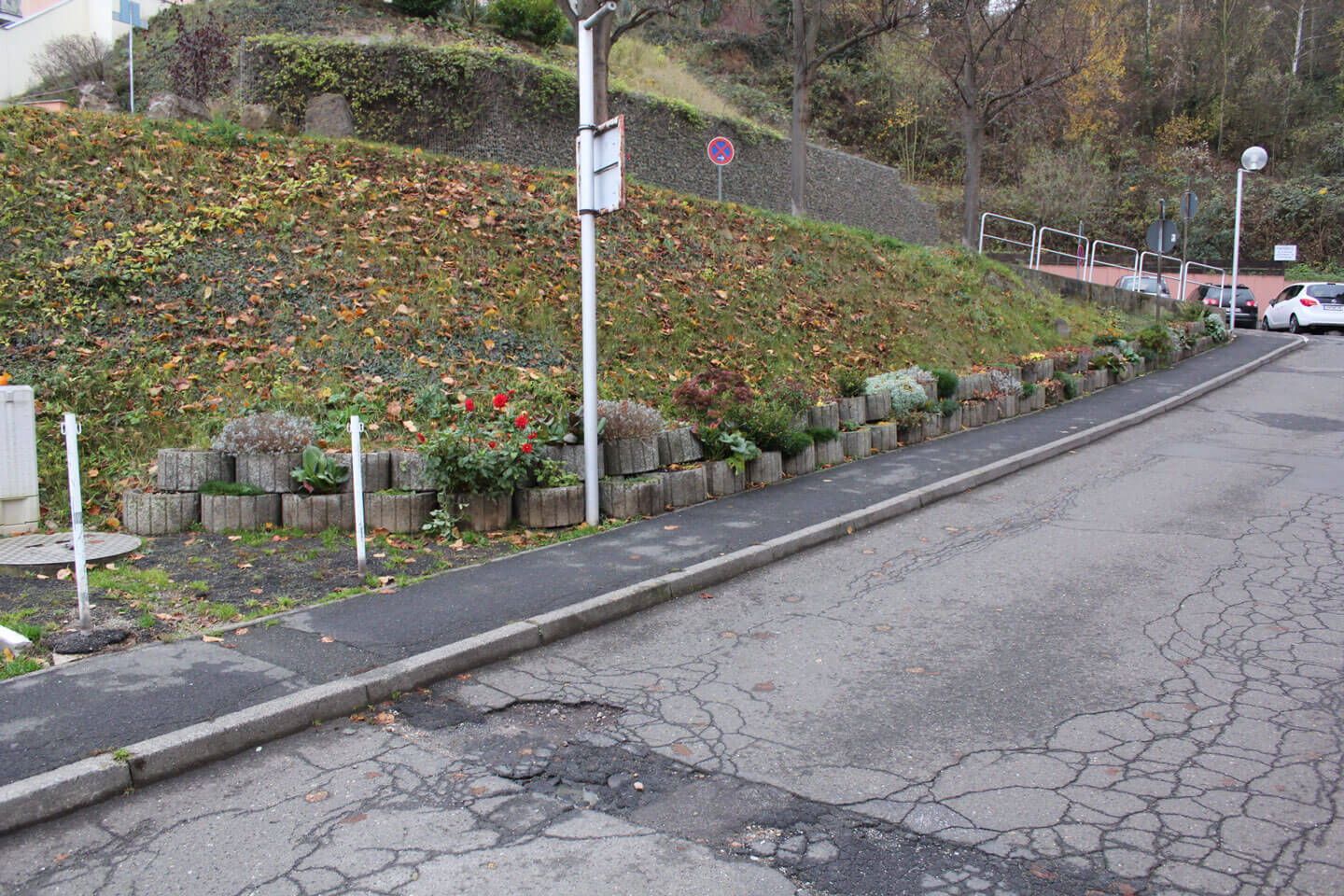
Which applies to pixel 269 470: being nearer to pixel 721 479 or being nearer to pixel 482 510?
pixel 482 510

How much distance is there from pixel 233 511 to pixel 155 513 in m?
0.61

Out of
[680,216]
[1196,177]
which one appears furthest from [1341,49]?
[680,216]

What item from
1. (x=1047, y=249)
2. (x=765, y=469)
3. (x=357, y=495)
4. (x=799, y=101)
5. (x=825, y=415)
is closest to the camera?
(x=357, y=495)

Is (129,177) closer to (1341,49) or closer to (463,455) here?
(463,455)

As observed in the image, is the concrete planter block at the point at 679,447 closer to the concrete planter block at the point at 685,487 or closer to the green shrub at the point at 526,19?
the concrete planter block at the point at 685,487

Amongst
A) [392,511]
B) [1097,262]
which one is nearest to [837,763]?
[392,511]

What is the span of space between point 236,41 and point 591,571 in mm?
19301

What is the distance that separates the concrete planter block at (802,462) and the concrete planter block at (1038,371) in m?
6.05

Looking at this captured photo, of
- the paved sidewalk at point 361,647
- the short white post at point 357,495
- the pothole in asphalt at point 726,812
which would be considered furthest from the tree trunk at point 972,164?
the pothole in asphalt at point 726,812

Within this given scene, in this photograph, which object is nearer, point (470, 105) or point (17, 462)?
point (17, 462)

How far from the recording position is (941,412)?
43.4 ft

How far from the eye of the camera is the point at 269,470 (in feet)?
26.9

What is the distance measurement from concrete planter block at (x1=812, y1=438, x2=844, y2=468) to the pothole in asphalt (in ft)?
21.2

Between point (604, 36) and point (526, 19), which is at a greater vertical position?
point (526, 19)
